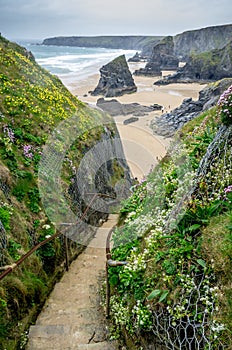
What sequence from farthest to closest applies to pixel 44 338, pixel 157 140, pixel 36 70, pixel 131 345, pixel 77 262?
pixel 157 140, pixel 36 70, pixel 77 262, pixel 44 338, pixel 131 345

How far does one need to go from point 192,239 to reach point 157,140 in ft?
76.4

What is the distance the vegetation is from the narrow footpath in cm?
37

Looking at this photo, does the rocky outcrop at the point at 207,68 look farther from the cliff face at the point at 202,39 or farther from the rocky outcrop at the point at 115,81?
the cliff face at the point at 202,39

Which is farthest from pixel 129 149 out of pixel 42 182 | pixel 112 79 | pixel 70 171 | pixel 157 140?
pixel 112 79

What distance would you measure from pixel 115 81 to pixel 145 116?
16037mm

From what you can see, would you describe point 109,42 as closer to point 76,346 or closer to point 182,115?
point 182,115

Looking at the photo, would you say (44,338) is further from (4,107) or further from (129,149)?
(129,149)

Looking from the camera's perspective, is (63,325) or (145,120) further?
(145,120)

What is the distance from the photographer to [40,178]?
835cm

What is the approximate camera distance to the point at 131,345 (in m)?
4.33

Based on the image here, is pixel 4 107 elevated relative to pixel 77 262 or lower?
elevated

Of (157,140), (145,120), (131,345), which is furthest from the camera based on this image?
(145,120)

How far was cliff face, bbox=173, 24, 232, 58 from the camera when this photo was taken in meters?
114

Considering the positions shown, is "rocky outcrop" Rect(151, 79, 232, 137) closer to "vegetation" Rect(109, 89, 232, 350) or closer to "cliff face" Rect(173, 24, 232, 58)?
"vegetation" Rect(109, 89, 232, 350)
